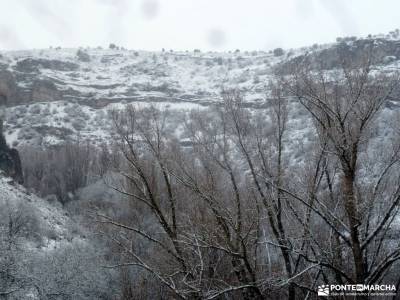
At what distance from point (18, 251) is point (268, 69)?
55141mm

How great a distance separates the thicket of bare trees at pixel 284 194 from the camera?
8258mm

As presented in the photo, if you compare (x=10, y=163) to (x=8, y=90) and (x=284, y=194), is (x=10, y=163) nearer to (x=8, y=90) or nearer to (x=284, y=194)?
(x=284, y=194)

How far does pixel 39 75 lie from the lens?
68438 millimetres

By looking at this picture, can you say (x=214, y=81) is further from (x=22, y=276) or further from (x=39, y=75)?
(x=22, y=276)

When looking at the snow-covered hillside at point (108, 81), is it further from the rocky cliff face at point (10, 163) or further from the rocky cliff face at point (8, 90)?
the rocky cliff face at point (10, 163)

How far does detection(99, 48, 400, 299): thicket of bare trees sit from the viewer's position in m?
8.26

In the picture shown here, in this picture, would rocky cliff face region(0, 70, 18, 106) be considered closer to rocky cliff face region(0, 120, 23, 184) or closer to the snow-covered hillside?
the snow-covered hillside

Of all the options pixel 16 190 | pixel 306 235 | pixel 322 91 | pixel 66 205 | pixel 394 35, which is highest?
pixel 394 35

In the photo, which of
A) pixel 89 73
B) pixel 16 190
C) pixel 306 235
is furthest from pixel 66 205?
pixel 89 73

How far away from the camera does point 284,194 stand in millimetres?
10125

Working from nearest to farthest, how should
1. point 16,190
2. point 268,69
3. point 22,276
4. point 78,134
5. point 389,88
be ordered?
point 389,88
point 22,276
point 16,190
point 78,134
point 268,69

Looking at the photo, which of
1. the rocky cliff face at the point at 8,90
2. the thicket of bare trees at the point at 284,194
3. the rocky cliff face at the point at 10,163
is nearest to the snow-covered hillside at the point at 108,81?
the rocky cliff face at the point at 8,90

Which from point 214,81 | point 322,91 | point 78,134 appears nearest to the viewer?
point 322,91

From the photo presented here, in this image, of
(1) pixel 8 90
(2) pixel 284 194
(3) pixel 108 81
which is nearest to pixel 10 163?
(2) pixel 284 194
